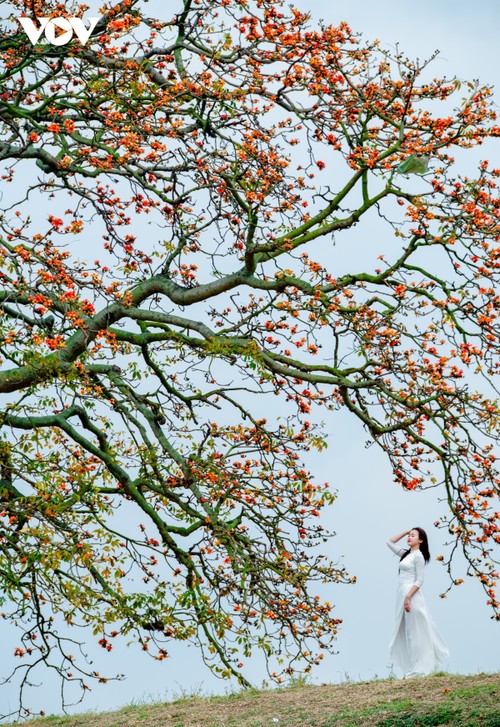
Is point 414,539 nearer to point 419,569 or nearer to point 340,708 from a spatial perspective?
point 419,569

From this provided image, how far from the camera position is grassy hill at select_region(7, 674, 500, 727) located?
395 inches

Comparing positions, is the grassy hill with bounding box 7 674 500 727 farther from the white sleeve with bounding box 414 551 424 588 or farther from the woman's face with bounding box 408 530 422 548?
the woman's face with bounding box 408 530 422 548

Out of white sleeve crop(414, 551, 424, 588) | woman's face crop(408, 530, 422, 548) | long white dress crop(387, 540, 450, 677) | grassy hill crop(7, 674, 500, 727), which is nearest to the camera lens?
grassy hill crop(7, 674, 500, 727)

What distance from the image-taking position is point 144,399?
12320mm

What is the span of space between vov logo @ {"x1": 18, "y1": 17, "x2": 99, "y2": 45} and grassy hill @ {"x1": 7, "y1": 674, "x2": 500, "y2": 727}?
7191 mm

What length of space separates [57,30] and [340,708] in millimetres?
7496

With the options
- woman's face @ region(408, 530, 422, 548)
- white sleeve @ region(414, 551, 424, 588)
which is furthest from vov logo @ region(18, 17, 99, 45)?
white sleeve @ region(414, 551, 424, 588)

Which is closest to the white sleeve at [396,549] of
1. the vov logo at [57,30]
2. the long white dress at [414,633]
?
the long white dress at [414,633]

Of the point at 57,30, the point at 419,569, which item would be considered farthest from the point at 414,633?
the point at 57,30

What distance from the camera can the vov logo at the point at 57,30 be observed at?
1006 centimetres

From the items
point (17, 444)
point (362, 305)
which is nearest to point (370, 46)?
point (362, 305)

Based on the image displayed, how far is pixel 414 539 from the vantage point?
13.5 metres

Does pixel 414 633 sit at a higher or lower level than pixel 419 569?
lower

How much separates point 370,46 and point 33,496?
6.07 meters
